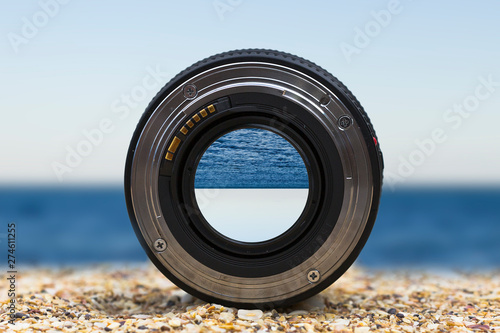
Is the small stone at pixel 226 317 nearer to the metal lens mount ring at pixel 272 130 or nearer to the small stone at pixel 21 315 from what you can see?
the metal lens mount ring at pixel 272 130

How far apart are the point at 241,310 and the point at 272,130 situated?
22.0 inches

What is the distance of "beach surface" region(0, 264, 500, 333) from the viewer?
4.69 ft

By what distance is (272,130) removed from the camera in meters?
1.51

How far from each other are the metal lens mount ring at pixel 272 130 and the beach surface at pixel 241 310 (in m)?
0.10

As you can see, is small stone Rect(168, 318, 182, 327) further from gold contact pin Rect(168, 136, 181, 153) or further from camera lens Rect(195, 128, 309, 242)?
gold contact pin Rect(168, 136, 181, 153)

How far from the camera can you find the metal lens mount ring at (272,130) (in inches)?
57.9

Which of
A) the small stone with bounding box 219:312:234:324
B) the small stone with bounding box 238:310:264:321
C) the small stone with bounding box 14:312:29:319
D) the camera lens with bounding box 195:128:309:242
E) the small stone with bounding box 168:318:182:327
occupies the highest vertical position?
the camera lens with bounding box 195:128:309:242

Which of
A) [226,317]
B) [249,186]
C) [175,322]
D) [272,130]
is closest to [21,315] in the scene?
[175,322]

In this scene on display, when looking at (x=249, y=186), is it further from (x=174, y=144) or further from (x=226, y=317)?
(x=226, y=317)

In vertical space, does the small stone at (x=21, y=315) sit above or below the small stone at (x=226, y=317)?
below

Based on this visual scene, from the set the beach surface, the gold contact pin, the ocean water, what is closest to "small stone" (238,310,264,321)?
the beach surface

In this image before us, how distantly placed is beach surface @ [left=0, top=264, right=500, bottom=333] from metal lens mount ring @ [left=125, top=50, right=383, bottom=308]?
103 millimetres

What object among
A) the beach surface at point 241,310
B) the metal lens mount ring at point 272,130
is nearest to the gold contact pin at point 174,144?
the metal lens mount ring at point 272,130

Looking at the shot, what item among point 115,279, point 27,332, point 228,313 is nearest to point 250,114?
point 228,313
